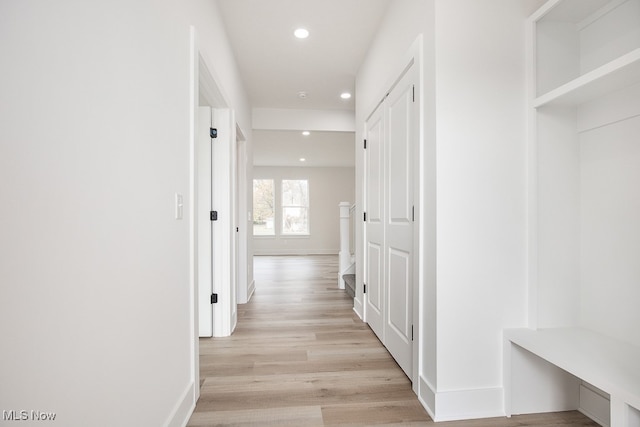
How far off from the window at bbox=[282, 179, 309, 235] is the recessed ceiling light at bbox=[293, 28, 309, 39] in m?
7.02

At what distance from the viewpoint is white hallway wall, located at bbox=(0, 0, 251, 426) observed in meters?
0.65

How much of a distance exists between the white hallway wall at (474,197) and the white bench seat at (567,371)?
0.08 metres

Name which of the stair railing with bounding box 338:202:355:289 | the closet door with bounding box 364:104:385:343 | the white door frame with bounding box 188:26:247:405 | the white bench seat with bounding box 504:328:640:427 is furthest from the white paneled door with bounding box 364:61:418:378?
the stair railing with bounding box 338:202:355:289

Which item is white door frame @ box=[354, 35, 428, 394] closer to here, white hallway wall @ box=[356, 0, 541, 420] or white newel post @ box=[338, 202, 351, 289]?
white hallway wall @ box=[356, 0, 541, 420]

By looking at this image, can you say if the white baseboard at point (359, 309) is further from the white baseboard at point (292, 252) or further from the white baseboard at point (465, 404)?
the white baseboard at point (292, 252)

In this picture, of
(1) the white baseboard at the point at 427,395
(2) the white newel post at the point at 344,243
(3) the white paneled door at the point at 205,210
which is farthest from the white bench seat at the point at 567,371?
(2) the white newel post at the point at 344,243

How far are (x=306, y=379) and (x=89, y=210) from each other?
1675 millimetres

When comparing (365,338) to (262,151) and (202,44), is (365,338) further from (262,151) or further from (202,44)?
(262,151)

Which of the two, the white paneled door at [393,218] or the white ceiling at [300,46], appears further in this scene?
the white ceiling at [300,46]

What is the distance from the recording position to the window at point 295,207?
979cm

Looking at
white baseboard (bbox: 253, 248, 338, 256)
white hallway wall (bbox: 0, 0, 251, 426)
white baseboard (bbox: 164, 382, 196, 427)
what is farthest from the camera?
white baseboard (bbox: 253, 248, 338, 256)

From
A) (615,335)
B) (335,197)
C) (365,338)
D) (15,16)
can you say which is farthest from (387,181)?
(335,197)

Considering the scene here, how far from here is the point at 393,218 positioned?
230 cm

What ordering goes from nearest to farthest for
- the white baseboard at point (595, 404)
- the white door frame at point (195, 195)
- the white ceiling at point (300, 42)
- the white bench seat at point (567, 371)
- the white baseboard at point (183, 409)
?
the white bench seat at point (567, 371), the white baseboard at point (183, 409), the white baseboard at point (595, 404), the white door frame at point (195, 195), the white ceiling at point (300, 42)
